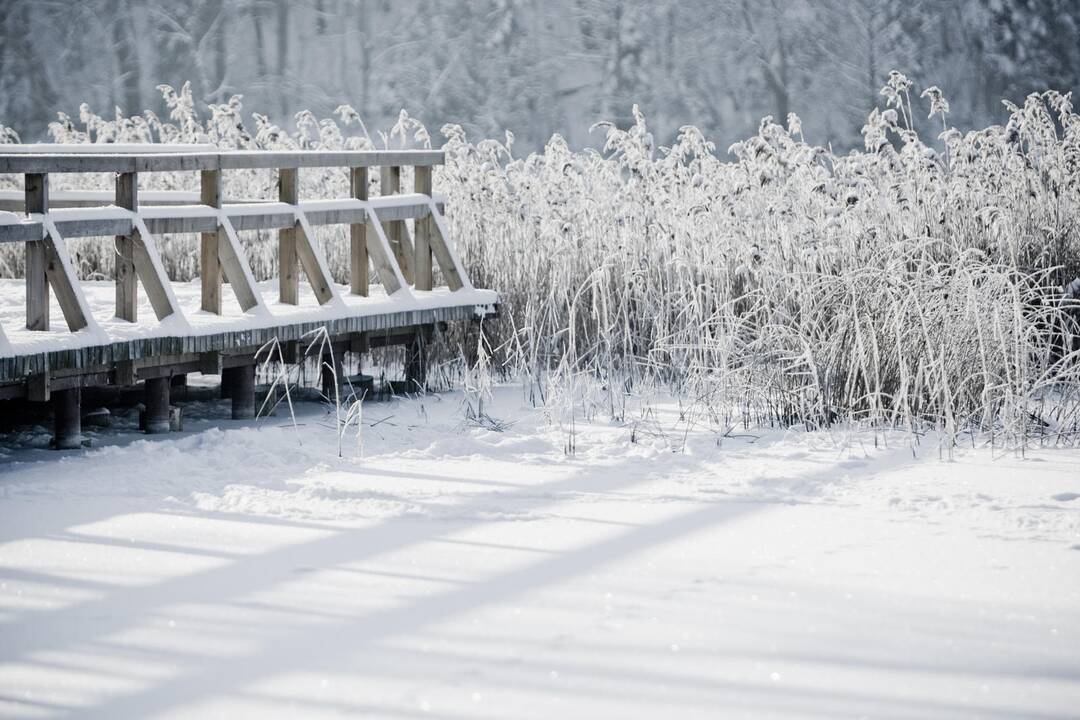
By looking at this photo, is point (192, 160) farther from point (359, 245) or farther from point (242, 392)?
point (359, 245)

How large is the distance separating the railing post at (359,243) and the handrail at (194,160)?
0.10 meters

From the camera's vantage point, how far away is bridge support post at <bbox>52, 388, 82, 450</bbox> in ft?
18.1

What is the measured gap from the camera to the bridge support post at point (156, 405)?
5949 mm

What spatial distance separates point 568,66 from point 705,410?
37065 millimetres

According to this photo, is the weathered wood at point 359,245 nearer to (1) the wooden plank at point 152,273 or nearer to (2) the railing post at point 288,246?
(2) the railing post at point 288,246

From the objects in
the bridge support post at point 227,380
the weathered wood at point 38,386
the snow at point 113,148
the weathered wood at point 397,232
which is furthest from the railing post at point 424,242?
the weathered wood at point 38,386

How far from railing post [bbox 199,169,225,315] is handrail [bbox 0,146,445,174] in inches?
2.3

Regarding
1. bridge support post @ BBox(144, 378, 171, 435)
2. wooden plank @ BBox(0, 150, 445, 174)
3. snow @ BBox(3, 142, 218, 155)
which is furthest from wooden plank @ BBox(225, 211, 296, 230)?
snow @ BBox(3, 142, 218, 155)

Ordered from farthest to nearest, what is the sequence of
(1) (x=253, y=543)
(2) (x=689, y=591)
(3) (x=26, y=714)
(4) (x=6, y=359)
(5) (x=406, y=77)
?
1. (5) (x=406, y=77)
2. (4) (x=6, y=359)
3. (1) (x=253, y=543)
4. (2) (x=689, y=591)
5. (3) (x=26, y=714)

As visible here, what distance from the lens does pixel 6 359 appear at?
197 inches

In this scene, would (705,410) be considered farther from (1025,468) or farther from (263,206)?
(263,206)

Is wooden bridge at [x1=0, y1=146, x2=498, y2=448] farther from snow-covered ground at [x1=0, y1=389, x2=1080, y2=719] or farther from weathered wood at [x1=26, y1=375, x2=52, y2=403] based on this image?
snow-covered ground at [x1=0, y1=389, x2=1080, y2=719]

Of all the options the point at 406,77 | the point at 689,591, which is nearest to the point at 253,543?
the point at 689,591

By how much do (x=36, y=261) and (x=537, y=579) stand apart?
2.66 meters
